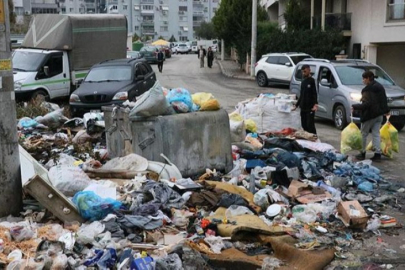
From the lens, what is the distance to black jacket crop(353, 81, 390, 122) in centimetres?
1033

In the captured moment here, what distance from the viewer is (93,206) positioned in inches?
251

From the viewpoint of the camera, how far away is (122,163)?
313 inches

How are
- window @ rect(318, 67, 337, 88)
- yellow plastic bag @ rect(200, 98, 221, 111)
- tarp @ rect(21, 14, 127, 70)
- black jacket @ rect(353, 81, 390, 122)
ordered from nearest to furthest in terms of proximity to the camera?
yellow plastic bag @ rect(200, 98, 221, 111) < black jacket @ rect(353, 81, 390, 122) < window @ rect(318, 67, 337, 88) < tarp @ rect(21, 14, 127, 70)

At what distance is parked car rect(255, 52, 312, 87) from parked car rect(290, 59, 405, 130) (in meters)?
9.71

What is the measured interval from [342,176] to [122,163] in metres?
3.65

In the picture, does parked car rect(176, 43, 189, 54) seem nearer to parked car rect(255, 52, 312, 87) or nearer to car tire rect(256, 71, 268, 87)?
car tire rect(256, 71, 268, 87)

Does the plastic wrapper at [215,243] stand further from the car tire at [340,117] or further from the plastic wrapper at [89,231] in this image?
the car tire at [340,117]

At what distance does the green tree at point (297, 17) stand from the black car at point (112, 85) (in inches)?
747

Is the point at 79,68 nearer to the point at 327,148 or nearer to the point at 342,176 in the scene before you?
the point at 327,148

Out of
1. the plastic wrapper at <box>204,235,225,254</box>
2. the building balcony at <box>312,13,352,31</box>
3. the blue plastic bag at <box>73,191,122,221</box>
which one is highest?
the building balcony at <box>312,13,352,31</box>

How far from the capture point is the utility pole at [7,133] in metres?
6.01

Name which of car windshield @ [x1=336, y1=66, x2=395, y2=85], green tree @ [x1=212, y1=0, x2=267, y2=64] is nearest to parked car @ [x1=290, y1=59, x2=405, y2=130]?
car windshield @ [x1=336, y1=66, x2=395, y2=85]

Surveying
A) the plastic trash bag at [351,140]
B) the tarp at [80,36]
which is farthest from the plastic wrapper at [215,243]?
the tarp at [80,36]

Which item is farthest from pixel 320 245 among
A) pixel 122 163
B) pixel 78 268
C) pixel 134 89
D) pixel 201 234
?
pixel 134 89
